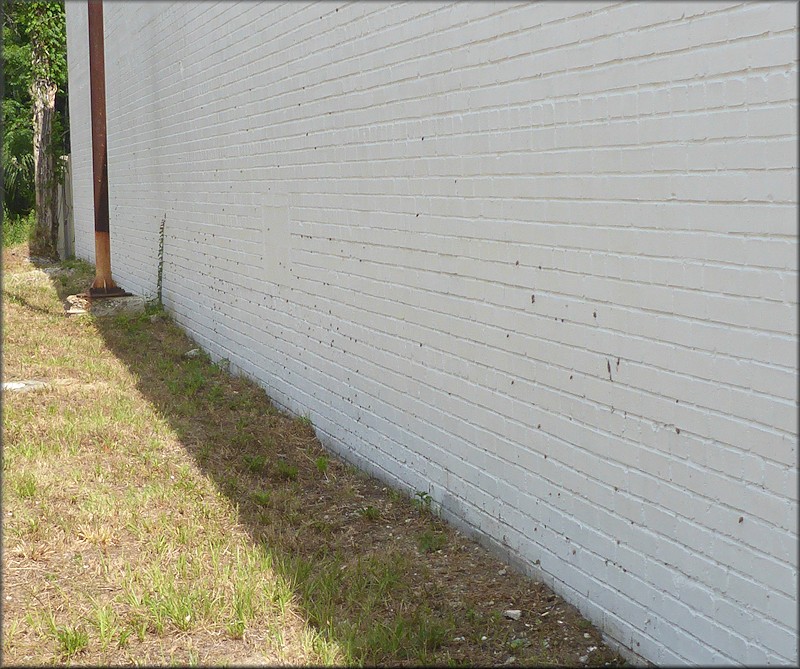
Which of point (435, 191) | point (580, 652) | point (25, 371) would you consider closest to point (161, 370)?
point (25, 371)

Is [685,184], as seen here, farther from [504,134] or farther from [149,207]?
[149,207]

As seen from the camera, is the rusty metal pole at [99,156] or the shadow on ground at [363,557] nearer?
the shadow on ground at [363,557]

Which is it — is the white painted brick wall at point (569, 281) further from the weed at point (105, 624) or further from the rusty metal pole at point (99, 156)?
the rusty metal pole at point (99, 156)

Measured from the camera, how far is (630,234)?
3539mm

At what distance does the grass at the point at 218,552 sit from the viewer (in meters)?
3.82

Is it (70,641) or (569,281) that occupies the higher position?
(569,281)

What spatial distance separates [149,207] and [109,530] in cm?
760

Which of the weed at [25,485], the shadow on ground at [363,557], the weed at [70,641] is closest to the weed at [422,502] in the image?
the shadow on ground at [363,557]

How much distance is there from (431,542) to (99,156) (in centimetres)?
949

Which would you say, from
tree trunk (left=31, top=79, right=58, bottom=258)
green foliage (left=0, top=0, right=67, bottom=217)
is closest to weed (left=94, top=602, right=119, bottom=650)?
tree trunk (left=31, top=79, right=58, bottom=258)

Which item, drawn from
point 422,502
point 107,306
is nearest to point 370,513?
point 422,502

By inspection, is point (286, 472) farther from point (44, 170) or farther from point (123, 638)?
point (44, 170)

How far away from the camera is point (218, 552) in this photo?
4660 mm

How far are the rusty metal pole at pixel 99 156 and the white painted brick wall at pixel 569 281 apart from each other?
550cm
